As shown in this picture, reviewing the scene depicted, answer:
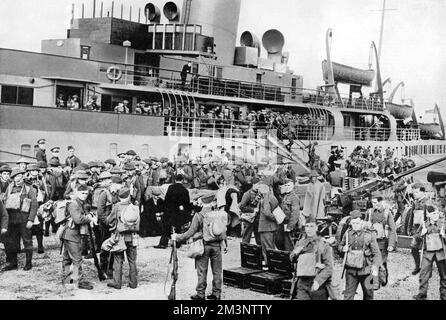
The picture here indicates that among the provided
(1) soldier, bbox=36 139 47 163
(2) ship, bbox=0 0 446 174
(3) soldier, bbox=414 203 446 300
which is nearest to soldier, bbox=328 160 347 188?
(2) ship, bbox=0 0 446 174

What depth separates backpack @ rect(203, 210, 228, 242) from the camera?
756 cm

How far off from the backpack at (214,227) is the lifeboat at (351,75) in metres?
14.1

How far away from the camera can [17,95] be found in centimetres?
1407

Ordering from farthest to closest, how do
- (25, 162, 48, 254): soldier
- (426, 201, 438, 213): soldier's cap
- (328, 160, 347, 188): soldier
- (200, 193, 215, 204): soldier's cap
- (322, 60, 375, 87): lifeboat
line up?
1. (322, 60, 375, 87): lifeboat
2. (328, 160, 347, 188): soldier
3. (25, 162, 48, 254): soldier
4. (426, 201, 438, 213): soldier's cap
5. (200, 193, 215, 204): soldier's cap

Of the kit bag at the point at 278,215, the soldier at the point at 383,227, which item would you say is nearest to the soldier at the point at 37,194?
the kit bag at the point at 278,215

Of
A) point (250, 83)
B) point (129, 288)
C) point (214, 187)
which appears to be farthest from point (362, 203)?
point (250, 83)

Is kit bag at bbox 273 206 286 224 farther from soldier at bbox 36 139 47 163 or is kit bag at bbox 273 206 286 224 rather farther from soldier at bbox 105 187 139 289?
soldier at bbox 36 139 47 163

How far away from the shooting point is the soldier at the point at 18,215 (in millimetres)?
8750

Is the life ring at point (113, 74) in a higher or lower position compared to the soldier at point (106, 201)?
higher

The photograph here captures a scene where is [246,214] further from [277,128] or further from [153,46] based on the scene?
[153,46]

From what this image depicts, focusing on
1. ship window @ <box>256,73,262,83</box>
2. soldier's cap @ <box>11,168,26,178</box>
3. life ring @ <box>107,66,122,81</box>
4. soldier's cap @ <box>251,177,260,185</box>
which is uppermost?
ship window @ <box>256,73,262,83</box>

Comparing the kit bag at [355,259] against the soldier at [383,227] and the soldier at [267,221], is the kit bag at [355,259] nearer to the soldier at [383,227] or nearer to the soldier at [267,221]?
the soldier at [383,227]

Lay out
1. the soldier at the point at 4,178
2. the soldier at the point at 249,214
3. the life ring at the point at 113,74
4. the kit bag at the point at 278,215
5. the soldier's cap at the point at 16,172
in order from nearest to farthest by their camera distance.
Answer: the soldier's cap at the point at 16,172 < the kit bag at the point at 278,215 < the soldier at the point at 4,178 < the soldier at the point at 249,214 < the life ring at the point at 113,74

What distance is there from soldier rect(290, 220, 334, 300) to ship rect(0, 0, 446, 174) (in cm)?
609
